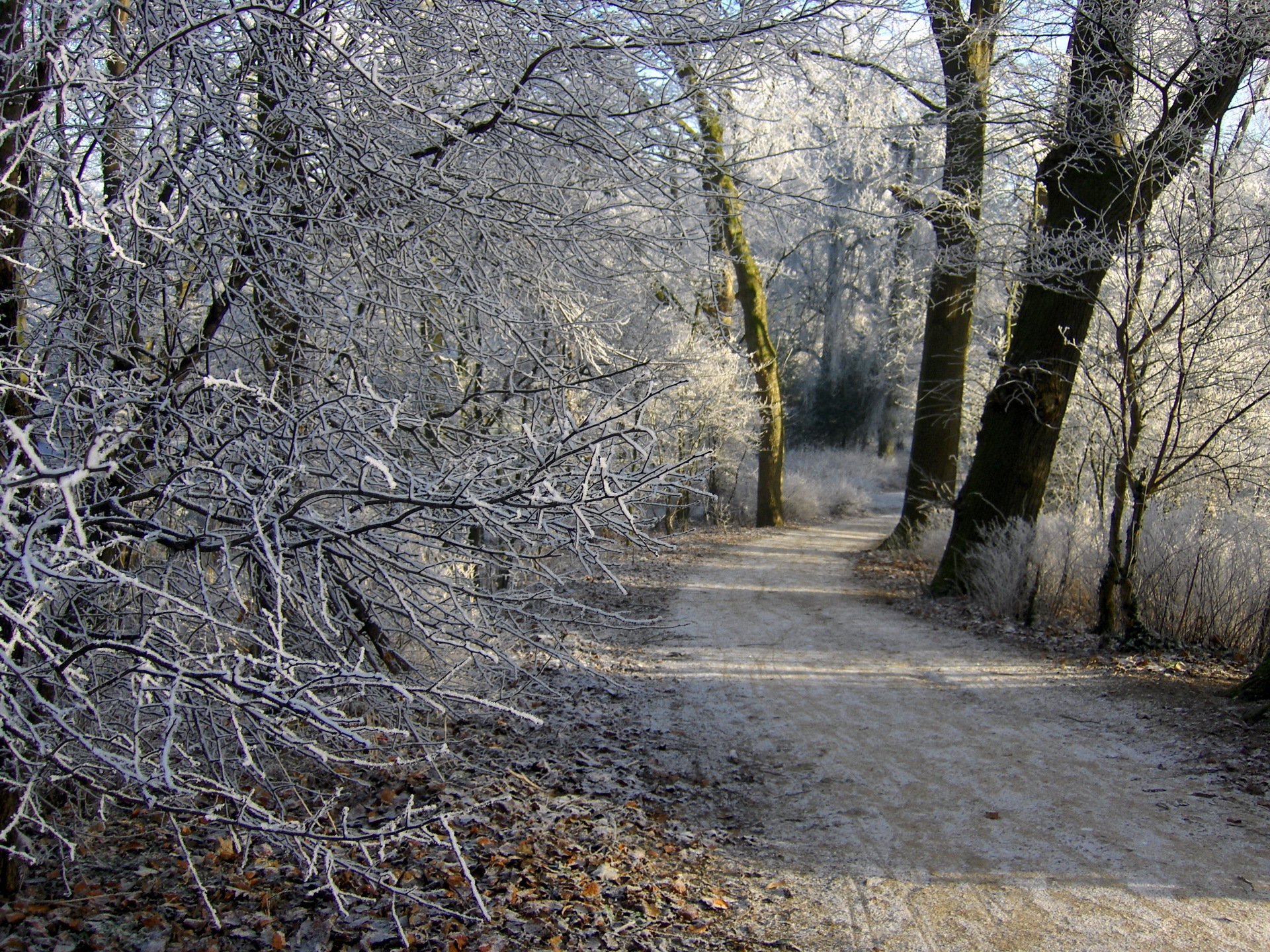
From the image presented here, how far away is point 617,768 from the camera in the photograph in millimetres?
5375

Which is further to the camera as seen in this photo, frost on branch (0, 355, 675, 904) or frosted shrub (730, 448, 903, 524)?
frosted shrub (730, 448, 903, 524)

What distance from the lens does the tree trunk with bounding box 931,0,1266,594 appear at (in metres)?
7.71

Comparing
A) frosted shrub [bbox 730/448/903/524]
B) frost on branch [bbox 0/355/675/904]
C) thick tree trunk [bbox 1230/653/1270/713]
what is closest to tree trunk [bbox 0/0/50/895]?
frost on branch [bbox 0/355/675/904]

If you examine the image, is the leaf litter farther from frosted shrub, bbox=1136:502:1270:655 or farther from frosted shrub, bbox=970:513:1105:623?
frosted shrub, bbox=970:513:1105:623

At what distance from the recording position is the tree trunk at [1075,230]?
7.71 meters

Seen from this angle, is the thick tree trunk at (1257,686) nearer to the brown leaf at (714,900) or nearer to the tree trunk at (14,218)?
the brown leaf at (714,900)

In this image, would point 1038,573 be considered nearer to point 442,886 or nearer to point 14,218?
point 442,886

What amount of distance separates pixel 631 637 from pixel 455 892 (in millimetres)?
5559

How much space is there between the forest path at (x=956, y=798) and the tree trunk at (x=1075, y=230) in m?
2.16

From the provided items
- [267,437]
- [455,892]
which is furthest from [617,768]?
[267,437]

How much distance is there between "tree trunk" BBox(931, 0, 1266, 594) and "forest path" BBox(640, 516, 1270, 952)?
7.10 feet

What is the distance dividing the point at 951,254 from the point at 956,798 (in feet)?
28.8

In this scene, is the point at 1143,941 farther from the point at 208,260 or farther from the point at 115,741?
the point at 208,260

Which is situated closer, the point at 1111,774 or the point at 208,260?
the point at 208,260
